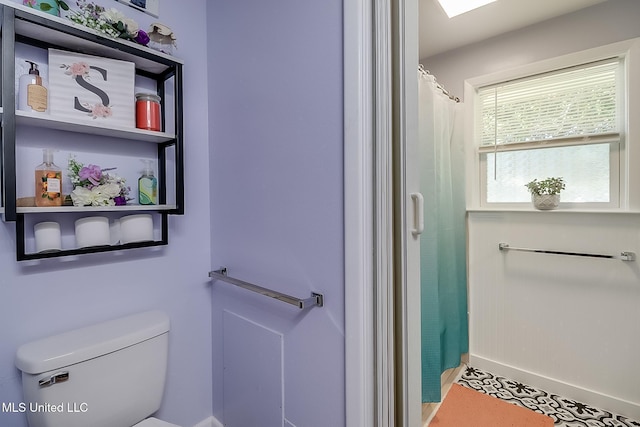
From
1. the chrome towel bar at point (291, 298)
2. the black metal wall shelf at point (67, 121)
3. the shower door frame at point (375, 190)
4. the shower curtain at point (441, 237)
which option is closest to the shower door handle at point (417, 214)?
the shower door frame at point (375, 190)

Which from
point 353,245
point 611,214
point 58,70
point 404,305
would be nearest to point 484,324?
point 611,214

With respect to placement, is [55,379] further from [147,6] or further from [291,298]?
[147,6]

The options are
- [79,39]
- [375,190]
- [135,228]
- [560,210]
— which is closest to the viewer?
[375,190]

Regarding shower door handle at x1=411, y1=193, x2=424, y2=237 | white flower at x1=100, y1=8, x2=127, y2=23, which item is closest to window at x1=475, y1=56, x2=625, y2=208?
shower door handle at x1=411, y1=193, x2=424, y2=237

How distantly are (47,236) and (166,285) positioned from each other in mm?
466

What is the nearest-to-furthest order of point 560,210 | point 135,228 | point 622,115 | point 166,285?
point 135,228 < point 166,285 < point 622,115 < point 560,210

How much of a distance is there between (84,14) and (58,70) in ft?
0.65

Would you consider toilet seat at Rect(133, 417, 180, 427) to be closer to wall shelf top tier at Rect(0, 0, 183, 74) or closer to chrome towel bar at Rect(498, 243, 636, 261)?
wall shelf top tier at Rect(0, 0, 183, 74)

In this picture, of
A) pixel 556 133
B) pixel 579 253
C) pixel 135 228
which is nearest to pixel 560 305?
pixel 579 253

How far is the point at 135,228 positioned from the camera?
1.08 metres

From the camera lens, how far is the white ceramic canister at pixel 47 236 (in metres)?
0.90

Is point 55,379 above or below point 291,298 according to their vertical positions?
below


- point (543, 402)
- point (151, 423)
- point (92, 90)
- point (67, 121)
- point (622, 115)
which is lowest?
point (543, 402)

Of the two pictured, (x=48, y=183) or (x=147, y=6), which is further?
(x=147, y=6)
